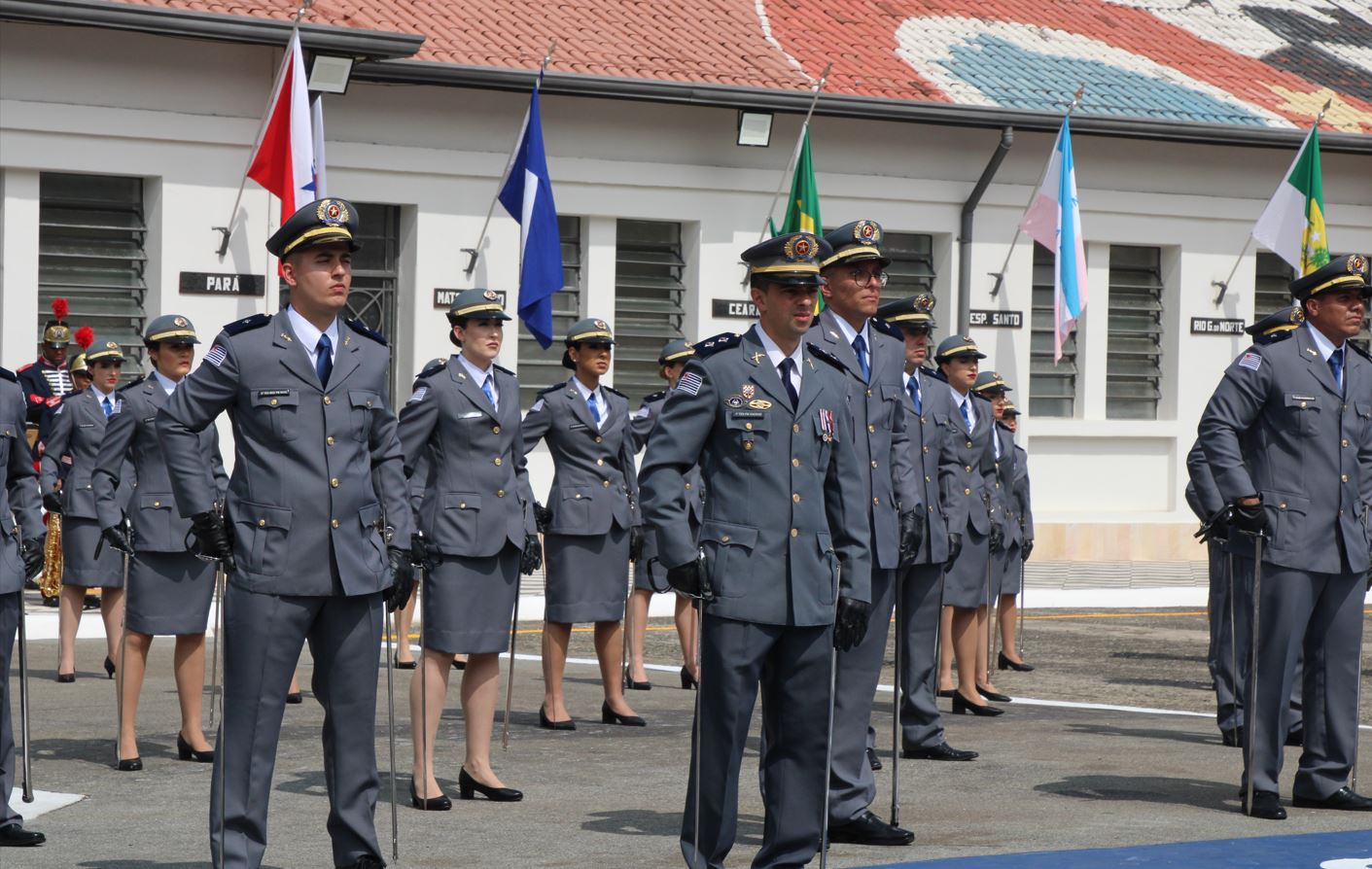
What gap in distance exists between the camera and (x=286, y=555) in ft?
24.9

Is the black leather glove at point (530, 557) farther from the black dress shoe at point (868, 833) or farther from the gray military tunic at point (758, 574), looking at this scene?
the gray military tunic at point (758, 574)

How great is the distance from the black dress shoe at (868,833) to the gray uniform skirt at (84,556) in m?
7.00

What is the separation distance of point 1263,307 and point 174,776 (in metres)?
20.7

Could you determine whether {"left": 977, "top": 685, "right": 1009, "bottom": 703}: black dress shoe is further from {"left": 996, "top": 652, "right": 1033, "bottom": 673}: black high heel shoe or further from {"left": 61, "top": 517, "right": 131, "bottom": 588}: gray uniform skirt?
{"left": 61, "top": 517, "right": 131, "bottom": 588}: gray uniform skirt

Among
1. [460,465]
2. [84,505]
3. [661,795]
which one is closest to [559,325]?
[84,505]

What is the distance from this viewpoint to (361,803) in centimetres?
777

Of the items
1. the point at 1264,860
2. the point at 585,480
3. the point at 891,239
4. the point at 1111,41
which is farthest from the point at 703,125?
the point at 1264,860

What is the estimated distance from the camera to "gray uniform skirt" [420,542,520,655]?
1001 centimetres

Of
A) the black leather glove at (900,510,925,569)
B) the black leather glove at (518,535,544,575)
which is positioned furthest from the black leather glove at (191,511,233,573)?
the black leather glove at (518,535,544,575)

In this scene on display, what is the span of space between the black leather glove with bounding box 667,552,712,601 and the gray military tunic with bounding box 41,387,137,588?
7552mm

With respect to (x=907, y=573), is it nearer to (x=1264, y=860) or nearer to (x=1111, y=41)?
(x=1264, y=860)

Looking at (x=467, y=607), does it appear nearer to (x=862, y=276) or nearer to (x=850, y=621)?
(x=862, y=276)

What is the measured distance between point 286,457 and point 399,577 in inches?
22.8

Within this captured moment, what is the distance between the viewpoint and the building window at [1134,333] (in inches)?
1090
